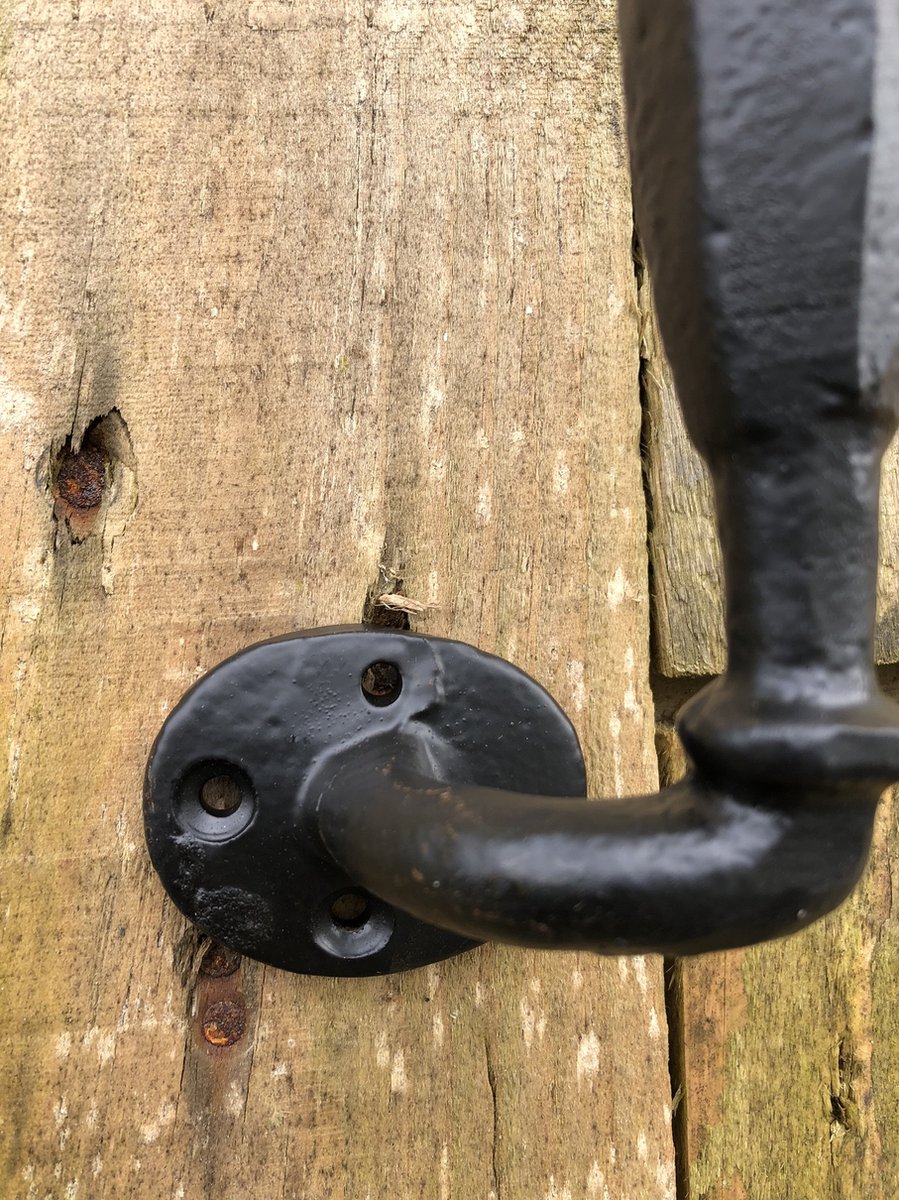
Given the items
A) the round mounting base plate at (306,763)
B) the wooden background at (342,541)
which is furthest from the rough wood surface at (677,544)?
the round mounting base plate at (306,763)

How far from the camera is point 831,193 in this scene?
263 millimetres

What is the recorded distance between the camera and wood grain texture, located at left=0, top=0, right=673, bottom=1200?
1.83ft

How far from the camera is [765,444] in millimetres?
286

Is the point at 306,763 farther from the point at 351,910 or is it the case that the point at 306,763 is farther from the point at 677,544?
A: the point at 677,544

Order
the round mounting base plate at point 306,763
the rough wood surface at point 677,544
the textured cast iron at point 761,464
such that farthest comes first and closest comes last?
the rough wood surface at point 677,544 < the round mounting base plate at point 306,763 < the textured cast iron at point 761,464

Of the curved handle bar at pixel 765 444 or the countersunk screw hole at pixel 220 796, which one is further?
the countersunk screw hole at pixel 220 796

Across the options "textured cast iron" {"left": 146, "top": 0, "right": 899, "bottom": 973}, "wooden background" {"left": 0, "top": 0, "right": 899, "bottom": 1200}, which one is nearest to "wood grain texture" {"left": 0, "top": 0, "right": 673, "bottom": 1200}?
"wooden background" {"left": 0, "top": 0, "right": 899, "bottom": 1200}

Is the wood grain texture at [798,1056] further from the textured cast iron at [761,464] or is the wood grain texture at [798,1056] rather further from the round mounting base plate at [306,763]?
the textured cast iron at [761,464]

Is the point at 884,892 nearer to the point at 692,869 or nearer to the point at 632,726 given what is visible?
the point at 632,726

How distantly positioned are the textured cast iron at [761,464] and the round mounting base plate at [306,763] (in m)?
0.19

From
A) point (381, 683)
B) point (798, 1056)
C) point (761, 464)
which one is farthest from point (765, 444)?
point (798, 1056)

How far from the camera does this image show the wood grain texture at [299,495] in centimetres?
56

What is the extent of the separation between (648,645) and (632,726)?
55mm

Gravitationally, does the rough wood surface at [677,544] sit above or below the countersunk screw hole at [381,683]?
above
